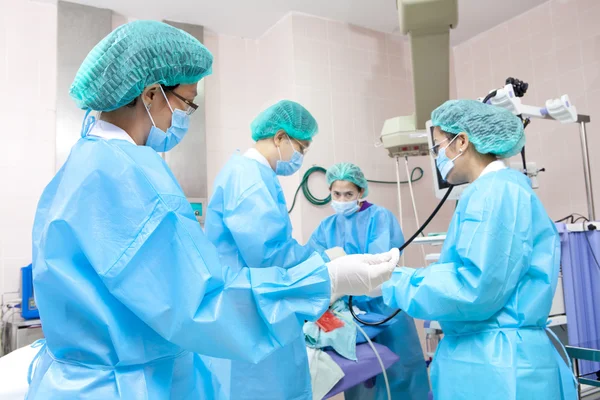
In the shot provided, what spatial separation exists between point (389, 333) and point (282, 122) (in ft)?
4.20

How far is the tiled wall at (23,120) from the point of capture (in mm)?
2668

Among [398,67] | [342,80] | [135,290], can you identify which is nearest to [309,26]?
[342,80]

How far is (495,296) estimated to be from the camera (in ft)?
4.55

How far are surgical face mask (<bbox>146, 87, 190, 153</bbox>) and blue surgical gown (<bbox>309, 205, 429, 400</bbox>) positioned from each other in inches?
59.2

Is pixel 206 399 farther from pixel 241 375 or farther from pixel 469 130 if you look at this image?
pixel 469 130

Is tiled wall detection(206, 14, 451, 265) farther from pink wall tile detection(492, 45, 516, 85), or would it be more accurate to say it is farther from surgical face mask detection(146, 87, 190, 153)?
surgical face mask detection(146, 87, 190, 153)

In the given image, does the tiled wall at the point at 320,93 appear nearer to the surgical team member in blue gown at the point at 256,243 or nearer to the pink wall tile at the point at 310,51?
the pink wall tile at the point at 310,51

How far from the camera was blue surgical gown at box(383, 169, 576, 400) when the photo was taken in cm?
139

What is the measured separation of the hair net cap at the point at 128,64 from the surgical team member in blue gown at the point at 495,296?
3.11ft

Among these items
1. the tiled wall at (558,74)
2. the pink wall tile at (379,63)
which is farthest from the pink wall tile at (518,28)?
the pink wall tile at (379,63)

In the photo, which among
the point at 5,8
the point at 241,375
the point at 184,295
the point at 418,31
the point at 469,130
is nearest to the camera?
the point at 184,295

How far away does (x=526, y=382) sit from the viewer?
54.5 inches

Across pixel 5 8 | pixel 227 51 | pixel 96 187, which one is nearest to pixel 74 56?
pixel 5 8

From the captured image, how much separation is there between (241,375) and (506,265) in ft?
2.89
